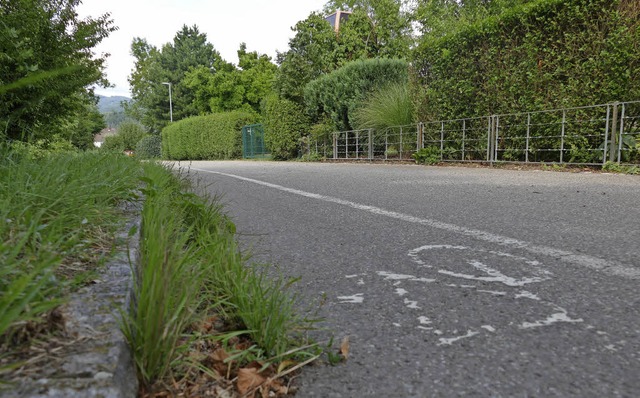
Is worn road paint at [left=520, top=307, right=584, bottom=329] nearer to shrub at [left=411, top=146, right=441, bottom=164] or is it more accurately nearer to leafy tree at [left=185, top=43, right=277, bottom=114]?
shrub at [left=411, top=146, right=441, bottom=164]

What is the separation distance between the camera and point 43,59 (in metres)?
4.15

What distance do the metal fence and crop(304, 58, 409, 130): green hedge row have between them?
2437mm

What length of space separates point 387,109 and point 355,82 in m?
2.44

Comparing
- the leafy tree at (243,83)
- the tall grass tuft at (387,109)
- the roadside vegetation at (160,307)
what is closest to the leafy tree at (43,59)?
the roadside vegetation at (160,307)

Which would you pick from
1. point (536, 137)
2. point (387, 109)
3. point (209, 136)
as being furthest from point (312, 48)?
point (536, 137)

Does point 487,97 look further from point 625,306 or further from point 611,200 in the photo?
point 625,306

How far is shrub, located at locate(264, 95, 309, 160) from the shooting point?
2102cm

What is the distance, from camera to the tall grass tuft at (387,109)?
555 inches

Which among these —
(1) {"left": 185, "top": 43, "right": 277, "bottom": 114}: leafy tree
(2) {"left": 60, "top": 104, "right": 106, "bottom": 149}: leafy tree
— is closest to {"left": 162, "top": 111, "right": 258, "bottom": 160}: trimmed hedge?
(1) {"left": 185, "top": 43, "right": 277, "bottom": 114}: leafy tree

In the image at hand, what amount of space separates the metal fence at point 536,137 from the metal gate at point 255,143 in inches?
493

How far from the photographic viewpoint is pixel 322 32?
24.9 metres

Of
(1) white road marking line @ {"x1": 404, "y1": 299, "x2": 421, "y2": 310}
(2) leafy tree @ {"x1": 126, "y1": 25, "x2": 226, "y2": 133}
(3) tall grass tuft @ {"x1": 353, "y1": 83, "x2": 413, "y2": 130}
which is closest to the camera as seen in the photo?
(1) white road marking line @ {"x1": 404, "y1": 299, "x2": 421, "y2": 310}

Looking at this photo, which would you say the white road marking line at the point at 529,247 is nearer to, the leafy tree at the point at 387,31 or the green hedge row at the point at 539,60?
the green hedge row at the point at 539,60

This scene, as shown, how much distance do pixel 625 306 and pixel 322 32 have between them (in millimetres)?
25014
